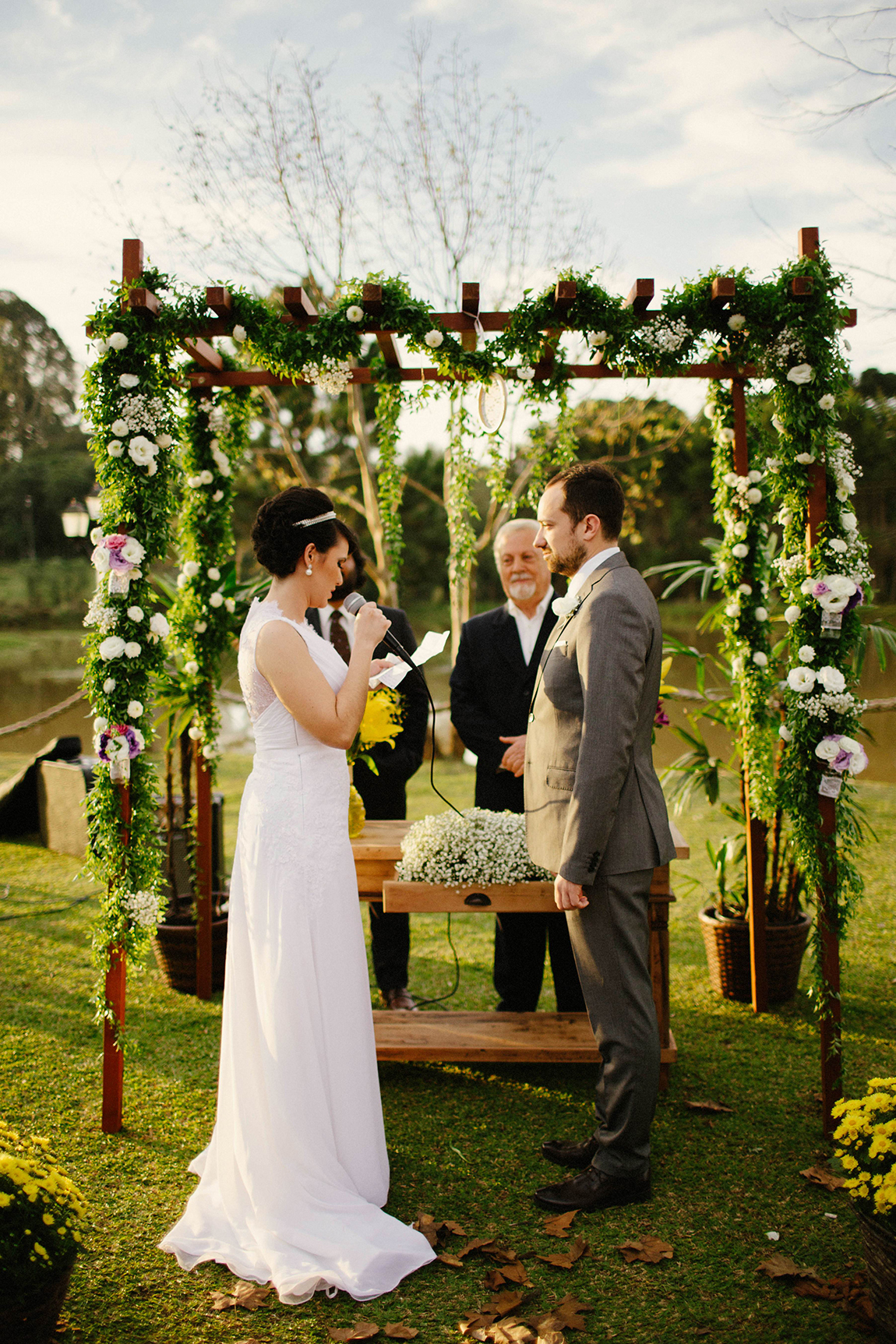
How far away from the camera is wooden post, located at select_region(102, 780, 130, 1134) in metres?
3.41

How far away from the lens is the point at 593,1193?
291cm

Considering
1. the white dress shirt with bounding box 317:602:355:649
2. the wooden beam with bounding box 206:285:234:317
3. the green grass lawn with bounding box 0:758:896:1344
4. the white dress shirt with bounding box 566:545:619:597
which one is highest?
the wooden beam with bounding box 206:285:234:317

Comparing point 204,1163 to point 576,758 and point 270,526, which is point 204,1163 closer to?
point 576,758

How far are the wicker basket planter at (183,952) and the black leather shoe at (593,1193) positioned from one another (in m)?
2.47

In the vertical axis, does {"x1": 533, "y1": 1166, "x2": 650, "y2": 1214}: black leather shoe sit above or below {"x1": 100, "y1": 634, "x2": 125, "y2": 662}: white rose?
below

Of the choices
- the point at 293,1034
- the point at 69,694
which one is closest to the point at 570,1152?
the point at 293,1034

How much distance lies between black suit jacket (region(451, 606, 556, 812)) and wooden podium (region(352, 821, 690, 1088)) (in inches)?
23.5

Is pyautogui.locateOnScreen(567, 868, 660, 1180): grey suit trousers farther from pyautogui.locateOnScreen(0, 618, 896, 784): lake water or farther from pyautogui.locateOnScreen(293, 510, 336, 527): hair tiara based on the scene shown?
pyautogui.locateOnScreen(0, 618, 896, 784): lake water

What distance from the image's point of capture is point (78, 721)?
17.7 metres

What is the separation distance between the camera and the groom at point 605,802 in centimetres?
272

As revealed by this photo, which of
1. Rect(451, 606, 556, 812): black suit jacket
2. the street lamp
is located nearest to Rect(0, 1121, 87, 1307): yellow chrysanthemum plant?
Rect(451, 606, 556, 812): black suit jacket

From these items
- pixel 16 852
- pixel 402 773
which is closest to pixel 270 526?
pixel 402 773

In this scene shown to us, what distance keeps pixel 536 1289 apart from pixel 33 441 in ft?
78.2

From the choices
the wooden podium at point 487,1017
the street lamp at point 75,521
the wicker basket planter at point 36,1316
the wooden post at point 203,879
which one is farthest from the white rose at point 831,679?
the street lamp at point 75,521
